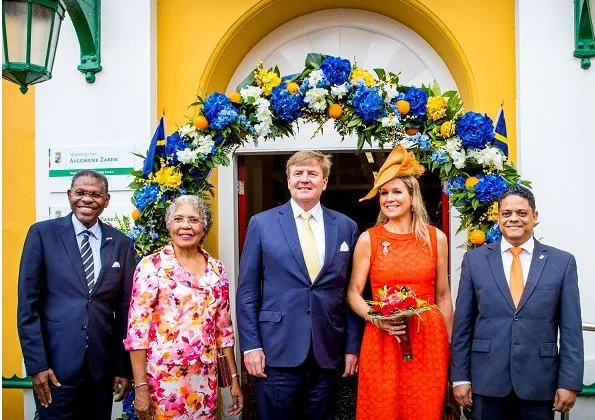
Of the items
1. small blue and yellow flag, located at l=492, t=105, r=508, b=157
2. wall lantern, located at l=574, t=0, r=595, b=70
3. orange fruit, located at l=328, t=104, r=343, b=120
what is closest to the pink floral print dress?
orange fruit, located at l=328, t=104, r=343, b=120

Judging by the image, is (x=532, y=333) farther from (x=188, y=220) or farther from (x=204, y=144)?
(x=204, y=144)

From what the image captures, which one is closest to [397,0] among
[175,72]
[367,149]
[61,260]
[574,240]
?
[367,149]

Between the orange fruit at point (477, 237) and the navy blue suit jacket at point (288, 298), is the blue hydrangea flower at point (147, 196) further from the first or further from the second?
the orange fruit at point (477, 237)

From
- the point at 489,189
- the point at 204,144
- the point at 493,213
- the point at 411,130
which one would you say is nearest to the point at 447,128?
the point at 411,130

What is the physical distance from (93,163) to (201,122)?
1526 millimetres

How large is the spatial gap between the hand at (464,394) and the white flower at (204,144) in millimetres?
2162

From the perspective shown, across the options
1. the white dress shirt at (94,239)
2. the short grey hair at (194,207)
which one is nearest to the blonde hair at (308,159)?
the short grey hair at (194,207)

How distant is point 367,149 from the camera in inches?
230

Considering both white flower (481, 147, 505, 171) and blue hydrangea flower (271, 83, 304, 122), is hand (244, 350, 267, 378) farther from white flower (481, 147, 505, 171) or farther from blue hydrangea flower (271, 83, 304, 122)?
white flower (481, 147, 505, 171)

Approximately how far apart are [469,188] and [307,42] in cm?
253

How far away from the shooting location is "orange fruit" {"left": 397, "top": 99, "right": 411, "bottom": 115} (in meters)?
4.13

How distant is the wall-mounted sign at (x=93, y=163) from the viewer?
5270 mm

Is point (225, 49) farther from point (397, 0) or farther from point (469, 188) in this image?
point (469, 188)

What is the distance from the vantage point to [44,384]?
3.55m
